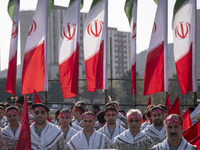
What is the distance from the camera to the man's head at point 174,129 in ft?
20.7

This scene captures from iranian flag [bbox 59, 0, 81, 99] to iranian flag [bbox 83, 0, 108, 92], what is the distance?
0.34m

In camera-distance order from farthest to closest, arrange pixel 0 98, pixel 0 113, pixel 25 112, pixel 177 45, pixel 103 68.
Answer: pixel 0 98 < pixel 103 68 < pixel 177 45 < pixel 0 113 < pixel 25 112

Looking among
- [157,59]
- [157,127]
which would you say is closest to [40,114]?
[157,127]

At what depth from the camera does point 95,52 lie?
15016 mm

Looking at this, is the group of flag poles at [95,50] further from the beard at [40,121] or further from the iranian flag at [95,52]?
the beard at [40,121]

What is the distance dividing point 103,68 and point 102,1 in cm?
205

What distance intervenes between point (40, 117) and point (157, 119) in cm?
212

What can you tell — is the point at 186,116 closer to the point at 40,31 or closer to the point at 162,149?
the point at 162,149

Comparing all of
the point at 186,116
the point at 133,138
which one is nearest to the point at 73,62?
the point at 186,116

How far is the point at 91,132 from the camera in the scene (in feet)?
29.0

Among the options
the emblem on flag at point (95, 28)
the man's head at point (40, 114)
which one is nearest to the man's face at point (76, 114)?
the emblem on flag at point (95, 28)

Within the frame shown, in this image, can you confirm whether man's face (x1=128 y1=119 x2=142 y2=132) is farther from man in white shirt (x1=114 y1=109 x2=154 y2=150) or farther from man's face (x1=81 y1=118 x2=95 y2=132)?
man's face (x1=81 y1=118 x2=95 y2=132)

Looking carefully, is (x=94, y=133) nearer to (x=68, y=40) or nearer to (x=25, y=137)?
(x=25, y=137)

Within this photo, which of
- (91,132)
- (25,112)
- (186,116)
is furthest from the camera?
(186,116)
